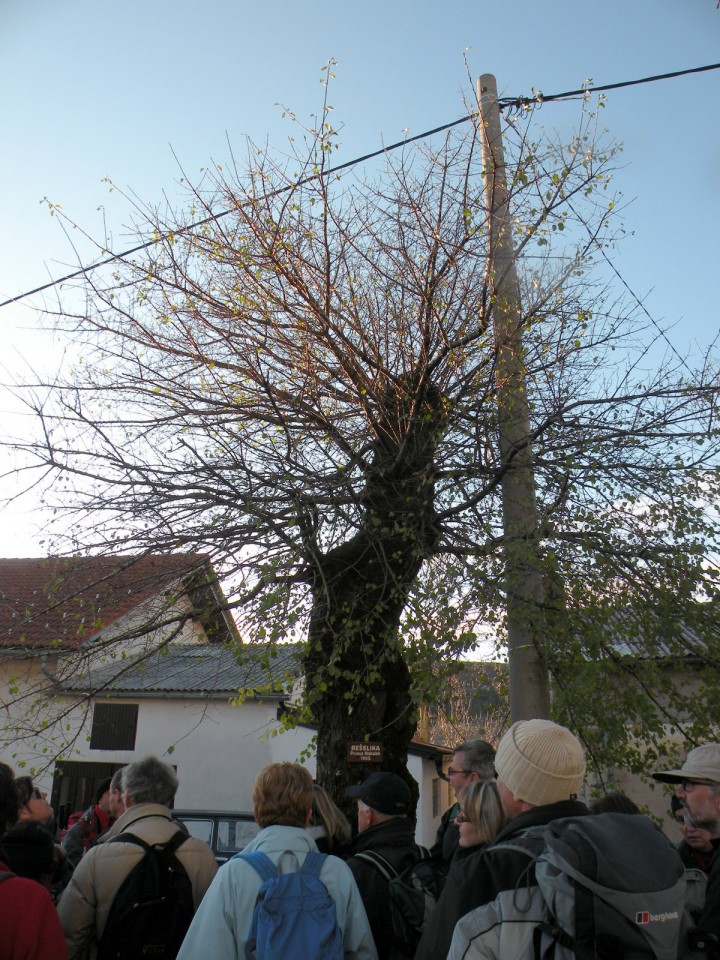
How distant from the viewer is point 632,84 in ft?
24.6

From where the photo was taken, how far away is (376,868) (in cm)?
369

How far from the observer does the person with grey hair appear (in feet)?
10.5

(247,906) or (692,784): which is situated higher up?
(692,784)

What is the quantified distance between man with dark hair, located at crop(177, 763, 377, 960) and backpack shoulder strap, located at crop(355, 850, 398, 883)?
614 mm

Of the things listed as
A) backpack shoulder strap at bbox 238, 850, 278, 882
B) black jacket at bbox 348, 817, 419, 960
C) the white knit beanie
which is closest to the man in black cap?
black jacket at bbox 348, 817, 419, 960

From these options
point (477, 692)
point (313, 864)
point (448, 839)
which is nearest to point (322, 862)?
point (313, 864)

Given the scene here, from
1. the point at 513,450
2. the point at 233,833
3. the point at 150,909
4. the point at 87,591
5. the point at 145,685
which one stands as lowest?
the point at 233,833

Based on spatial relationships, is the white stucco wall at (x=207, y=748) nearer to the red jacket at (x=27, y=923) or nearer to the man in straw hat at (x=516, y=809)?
the red jacket at (x=27, y=923)

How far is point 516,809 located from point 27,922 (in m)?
1.44

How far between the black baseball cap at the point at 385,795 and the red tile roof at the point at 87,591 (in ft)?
10.5

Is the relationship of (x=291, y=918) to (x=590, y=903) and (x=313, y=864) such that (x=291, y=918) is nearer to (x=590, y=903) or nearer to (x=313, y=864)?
(x=313, y=864)

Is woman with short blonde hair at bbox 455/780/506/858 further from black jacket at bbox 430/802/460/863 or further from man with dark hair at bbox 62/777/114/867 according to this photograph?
man with dark hair at bbox 62/777/114/867

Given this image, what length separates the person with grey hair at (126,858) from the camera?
3.20 metres

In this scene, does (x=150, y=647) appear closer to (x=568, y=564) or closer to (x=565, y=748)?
(x=568, y=564)
